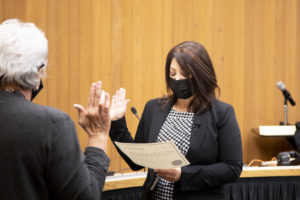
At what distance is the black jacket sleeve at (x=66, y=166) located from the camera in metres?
1.06

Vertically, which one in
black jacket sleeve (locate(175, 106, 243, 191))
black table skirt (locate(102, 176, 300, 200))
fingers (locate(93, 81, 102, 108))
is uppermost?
fingers (locate(93, 81, 102, 108))

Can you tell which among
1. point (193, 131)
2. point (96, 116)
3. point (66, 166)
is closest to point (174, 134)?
point (193, 131)

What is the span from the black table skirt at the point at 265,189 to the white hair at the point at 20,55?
187cm

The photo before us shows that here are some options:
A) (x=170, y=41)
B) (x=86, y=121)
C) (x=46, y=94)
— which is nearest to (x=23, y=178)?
(x=86, y=121)

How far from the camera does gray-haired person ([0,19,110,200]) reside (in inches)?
41.3

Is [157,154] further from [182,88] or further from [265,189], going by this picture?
[265,189]

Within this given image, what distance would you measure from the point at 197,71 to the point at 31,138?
1019mm

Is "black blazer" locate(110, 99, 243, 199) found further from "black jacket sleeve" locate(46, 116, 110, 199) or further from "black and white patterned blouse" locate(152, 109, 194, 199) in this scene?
"black jacket sleeve" locate(46, 116, 110, 199)

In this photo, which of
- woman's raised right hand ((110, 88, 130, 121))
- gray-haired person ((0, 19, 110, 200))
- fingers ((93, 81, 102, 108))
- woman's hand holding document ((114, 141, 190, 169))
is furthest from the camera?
woman's raised right hand ((110, 88, 130, 121))

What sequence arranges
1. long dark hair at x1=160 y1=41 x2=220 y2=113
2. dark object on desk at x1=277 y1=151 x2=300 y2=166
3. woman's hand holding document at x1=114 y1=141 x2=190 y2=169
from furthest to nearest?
dark object on desk at x1=277 y1=151 x2=300 y2=166 → long dark hair at x1=160 y1=41 x2=220 y2=113 → woman's hand holding document at x1=114 y1=141 x2=190 y2=169

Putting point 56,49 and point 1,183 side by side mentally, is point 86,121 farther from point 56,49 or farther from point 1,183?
point 56,49

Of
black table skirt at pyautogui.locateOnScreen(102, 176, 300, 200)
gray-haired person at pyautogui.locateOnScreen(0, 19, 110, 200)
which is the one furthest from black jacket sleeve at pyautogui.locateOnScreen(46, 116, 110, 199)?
black table skirt at pyautogui.locateOnScreen(102, 176, 300, 200)

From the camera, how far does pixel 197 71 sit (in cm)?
189

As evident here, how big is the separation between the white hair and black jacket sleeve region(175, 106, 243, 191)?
89 cm
